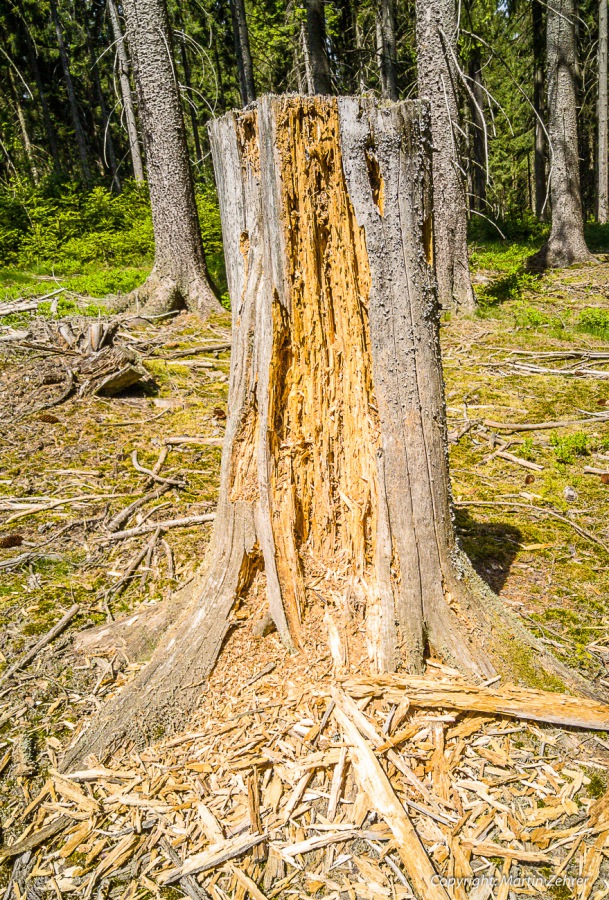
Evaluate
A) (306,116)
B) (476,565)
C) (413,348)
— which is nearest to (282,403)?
(413,348)

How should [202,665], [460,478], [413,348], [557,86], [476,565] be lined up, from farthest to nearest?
[557,86] < [460,478] < [476,565] < [202,665] < [413,348]

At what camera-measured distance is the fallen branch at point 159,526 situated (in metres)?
3.56

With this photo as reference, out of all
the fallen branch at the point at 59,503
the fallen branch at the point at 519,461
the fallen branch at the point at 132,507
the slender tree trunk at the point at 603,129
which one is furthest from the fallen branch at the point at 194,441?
the slender tree trunk at the point at 603,129

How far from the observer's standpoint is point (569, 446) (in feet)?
14.7

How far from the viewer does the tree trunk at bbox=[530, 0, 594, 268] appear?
422 inches

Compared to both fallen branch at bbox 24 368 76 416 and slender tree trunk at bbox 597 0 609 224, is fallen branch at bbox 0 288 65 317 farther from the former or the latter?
slender tree trunk at bbox 597 0 609 224

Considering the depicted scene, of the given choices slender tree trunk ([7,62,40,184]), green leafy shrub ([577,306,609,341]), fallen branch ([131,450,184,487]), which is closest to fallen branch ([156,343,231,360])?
fallen branch ([131,450,184,487])

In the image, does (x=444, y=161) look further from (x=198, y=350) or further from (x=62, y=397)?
(x=62, y=397)

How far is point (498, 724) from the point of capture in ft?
6.93

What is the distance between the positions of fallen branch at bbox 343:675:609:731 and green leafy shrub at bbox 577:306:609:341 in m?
6.12

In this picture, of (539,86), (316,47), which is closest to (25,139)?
(539,86)

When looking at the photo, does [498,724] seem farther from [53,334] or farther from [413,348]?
[53,334]

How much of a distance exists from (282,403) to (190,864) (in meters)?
1.62

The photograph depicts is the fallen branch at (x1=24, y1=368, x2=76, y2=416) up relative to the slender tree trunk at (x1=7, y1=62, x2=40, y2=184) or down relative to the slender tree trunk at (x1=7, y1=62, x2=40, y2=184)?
down
